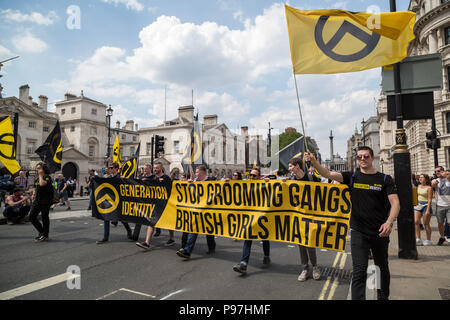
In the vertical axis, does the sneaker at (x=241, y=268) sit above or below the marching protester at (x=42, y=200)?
below

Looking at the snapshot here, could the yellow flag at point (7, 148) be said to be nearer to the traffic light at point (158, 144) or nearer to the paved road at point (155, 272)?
the paved road at point (155, 272)

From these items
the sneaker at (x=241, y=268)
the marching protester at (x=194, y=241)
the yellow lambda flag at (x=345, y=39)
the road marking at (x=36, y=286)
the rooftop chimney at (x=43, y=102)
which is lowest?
the road marking at (x=36, y=286)

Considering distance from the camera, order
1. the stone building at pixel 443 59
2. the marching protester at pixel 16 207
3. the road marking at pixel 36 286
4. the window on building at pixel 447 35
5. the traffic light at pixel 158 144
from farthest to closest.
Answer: the window on building at pixel 447 35 → the stone building at pixel 443 59 → the traffic light at pixel 158 144 → the marching protester at pixel 16 207 → the road marking at pixel 36 286

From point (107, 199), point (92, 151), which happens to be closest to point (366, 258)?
point (107, 199)

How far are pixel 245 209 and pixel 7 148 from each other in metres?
8.16

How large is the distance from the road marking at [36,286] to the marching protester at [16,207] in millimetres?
6854

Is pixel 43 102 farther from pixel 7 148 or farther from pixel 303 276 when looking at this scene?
pixel 303 276

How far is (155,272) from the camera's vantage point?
4.86 m

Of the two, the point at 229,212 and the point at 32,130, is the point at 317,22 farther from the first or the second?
the point at 32,130

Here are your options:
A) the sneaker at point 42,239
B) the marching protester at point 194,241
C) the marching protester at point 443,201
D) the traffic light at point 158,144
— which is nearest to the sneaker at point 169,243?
the marching protester at point 194,241

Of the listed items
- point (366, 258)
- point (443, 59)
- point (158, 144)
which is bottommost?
point (366, 258)

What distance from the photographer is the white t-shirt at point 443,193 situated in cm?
688

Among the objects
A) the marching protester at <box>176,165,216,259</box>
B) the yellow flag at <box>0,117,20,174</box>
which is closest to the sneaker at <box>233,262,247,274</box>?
the marching protester at <box>176,165,216,259</box>

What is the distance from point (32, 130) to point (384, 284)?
52350 millimetres
